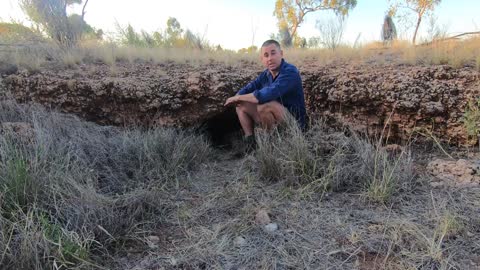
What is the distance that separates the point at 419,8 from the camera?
9.82 m

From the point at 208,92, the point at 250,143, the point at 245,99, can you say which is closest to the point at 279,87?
the point at 245,99

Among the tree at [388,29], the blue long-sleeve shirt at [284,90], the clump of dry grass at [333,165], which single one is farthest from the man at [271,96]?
the tree at [388,29]

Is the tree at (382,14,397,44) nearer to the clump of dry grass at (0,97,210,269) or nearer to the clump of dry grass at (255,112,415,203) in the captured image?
the clump of dry grass at (255,112,415,203)

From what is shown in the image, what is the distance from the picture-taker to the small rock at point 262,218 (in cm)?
232

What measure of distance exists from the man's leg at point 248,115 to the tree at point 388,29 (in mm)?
5258

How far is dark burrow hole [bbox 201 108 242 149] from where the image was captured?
14.4 ft

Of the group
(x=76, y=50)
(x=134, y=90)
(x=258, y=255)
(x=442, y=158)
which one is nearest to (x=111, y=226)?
(x=258, y=255)

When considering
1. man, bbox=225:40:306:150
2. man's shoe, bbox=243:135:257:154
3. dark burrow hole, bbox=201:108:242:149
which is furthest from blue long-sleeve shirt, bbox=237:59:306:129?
dark burrow hole, bbox=201:108:242:149

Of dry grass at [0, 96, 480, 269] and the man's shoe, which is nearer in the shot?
dry grass at [0, 96, 480, 269]

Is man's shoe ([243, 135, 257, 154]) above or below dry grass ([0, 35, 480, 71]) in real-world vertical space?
below

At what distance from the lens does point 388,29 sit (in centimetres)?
854

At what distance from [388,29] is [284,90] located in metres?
6.58

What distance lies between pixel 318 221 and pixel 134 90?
2.69m

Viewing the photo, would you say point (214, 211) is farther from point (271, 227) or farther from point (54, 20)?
point (54, 20)
